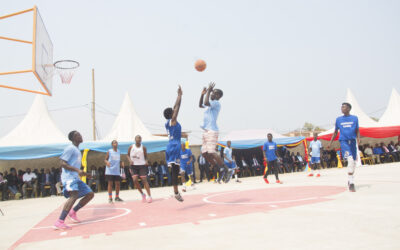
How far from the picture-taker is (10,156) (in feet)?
44.0

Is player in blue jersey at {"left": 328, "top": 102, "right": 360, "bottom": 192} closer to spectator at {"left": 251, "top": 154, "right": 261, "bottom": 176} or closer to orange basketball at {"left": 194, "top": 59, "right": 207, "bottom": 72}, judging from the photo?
orange basketball at {"left": 194, "top": 59, "right": 207, "bottom": 72}

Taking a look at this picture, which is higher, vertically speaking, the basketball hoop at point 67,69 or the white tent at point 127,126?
the basketball hoop at point 67,69

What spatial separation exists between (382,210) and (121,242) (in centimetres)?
373

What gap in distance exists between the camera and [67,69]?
1276cm

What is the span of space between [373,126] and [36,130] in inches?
905

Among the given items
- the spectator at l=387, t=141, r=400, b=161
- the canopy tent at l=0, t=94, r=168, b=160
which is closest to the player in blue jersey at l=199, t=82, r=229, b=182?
the canopy tent at l=0, t=94, r=168, b=160

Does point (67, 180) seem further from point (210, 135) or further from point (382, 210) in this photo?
point (382, 210)

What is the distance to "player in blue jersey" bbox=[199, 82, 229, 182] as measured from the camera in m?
6.64

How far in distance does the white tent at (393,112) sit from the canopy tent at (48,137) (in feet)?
62.3

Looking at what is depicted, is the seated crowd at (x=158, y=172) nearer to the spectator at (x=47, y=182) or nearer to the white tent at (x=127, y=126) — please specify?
the spectator at (x=47, y=182)

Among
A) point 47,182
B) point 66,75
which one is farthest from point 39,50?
point 47,182

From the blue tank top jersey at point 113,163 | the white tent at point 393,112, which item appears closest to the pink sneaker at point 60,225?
the blue tank top jersey at point 113,163

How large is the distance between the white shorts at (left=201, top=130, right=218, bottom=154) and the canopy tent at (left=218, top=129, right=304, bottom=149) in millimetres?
12036

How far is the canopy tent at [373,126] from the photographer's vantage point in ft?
73.0
